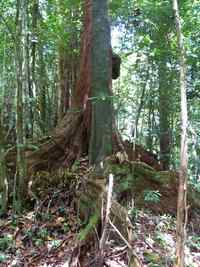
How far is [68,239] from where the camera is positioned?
548 cm

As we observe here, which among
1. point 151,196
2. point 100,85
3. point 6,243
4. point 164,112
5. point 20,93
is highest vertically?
point 100,85

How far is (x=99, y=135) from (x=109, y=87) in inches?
31.8

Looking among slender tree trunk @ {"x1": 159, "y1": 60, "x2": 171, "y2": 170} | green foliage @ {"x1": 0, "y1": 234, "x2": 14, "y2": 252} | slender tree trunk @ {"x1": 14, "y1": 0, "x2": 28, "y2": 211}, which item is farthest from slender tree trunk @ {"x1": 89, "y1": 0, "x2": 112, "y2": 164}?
slender tree trunk @ {"x1": 159, "y1": 60, "x2": 171, "y2": 170}

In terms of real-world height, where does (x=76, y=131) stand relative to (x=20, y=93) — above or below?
below

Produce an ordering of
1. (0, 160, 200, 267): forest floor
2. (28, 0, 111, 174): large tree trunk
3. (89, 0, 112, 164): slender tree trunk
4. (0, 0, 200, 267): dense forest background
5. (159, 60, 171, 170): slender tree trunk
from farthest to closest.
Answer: (159, 60, 171, 170): slender tree trunk < (28, 0, 111, 174): large tree trunk < (89, 0, 112, 164): slender tree trunk < (0, 0, 200, 267): dense forest background < (0, 160, 200, 267): forest floor

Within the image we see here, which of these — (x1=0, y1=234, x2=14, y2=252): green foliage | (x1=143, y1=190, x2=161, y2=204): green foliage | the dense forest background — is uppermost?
the dense forest background

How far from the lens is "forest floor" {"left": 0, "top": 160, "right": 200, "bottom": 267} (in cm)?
457

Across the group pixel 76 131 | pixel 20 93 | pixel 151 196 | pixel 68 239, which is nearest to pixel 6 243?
pixel 68 239

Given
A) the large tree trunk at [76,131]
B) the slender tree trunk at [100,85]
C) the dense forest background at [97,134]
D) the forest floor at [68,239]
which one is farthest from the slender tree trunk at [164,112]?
the forest floor at [68,239]

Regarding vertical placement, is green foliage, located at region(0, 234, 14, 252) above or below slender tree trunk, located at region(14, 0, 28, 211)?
below

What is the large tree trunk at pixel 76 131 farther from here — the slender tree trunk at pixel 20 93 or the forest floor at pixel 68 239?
the forest floor at pixel 68 239

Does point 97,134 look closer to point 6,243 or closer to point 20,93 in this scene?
point 20,93

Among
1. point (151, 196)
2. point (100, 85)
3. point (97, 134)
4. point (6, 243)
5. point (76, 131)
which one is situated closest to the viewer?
point (6, 243)

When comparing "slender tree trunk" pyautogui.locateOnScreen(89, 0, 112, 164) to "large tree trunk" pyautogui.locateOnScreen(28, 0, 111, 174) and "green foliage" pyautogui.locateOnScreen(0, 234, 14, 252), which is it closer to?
"large tree trunk" pyautogui.locateOnScreen(28, 0, 111, 174)
